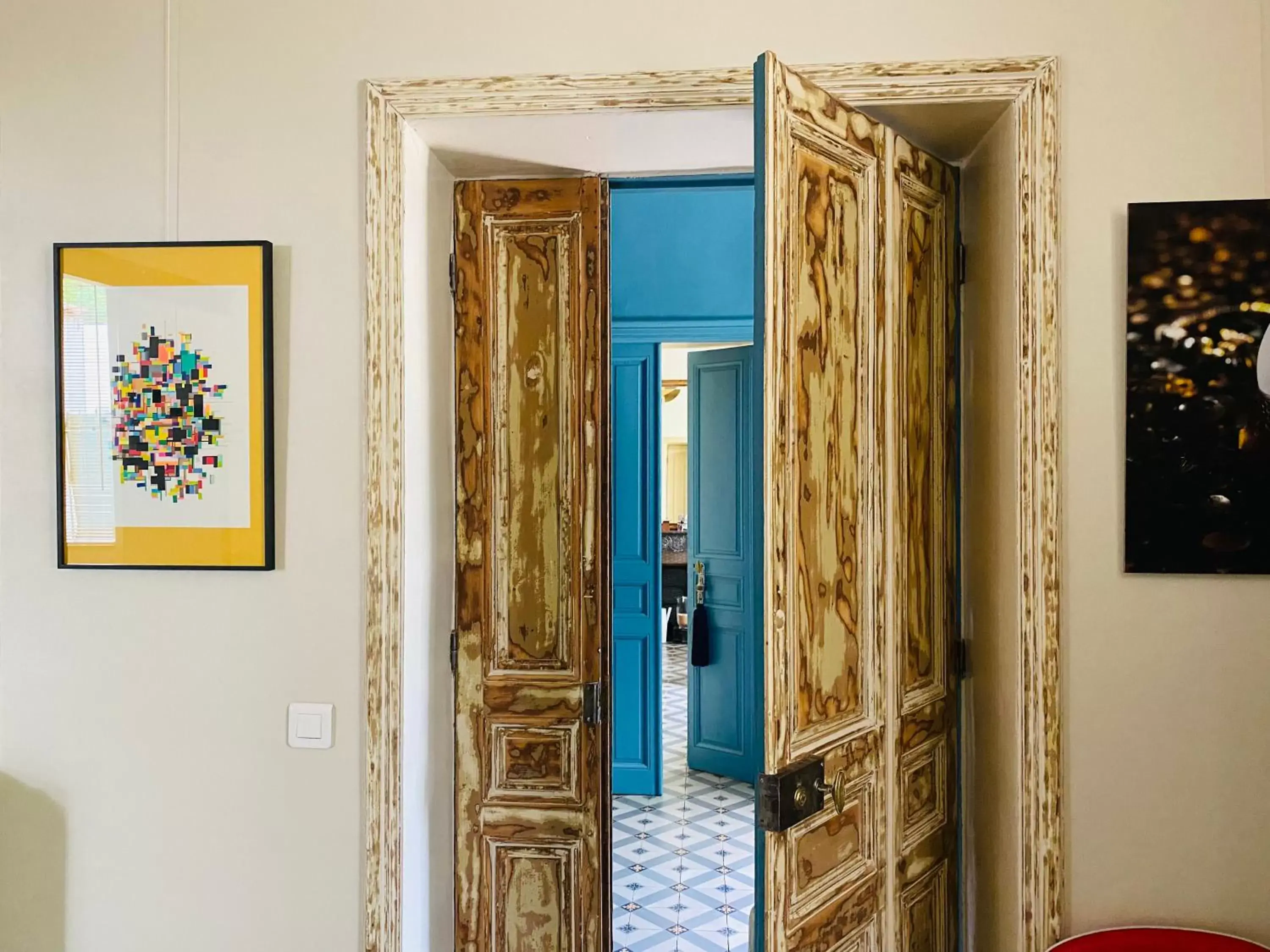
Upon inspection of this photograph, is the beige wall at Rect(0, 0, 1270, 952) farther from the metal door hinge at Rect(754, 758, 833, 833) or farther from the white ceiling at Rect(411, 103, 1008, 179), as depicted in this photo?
the metal door hinge at Rect(754, 758, 833, 833)

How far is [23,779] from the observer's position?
1966mm

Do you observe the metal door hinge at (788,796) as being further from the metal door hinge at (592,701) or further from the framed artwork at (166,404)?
the framed artwork at (166,404)

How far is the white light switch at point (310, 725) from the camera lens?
75.0 inches

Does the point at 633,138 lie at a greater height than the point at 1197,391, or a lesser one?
greater

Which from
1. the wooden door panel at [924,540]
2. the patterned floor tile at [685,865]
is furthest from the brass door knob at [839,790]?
the patterned floor tile at [685,865]

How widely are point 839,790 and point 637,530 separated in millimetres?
2727

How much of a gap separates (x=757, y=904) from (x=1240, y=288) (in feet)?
4.81

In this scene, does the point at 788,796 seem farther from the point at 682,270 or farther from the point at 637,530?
the point at 682,270

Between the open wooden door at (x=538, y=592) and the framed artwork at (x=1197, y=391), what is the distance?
118 centimetres

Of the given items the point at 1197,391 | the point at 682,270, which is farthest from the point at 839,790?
the point at 682,270

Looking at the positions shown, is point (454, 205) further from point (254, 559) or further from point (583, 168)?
point (254, 559)

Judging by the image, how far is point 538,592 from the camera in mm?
2219

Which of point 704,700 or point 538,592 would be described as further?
point 704,700

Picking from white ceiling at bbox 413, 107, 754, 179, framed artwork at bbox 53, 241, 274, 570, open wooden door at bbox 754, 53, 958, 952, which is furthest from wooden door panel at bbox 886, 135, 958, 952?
framed artwork at bbox 53, 241, 274, 570
